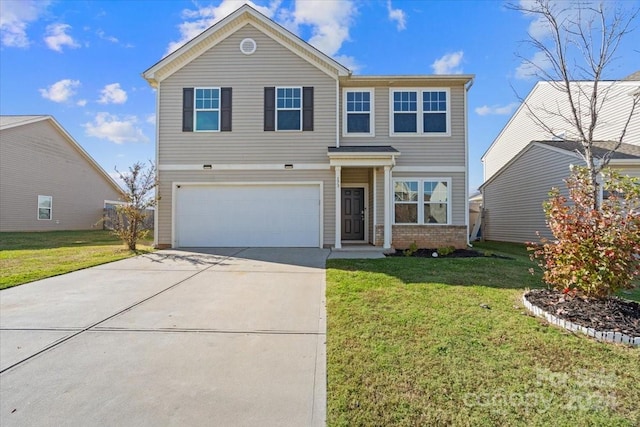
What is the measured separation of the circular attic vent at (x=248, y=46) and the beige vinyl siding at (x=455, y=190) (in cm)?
655

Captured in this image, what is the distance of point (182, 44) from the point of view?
446 inches

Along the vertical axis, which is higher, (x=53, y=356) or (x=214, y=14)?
(x=214, y=14)

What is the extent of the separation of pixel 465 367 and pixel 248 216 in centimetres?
942

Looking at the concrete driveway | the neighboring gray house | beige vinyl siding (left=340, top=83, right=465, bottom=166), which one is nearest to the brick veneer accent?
the neighboring gray house

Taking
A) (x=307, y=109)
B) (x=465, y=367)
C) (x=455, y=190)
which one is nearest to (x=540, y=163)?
(x=455, y=190)

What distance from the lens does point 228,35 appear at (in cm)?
1157

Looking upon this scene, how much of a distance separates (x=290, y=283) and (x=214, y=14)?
405 inches

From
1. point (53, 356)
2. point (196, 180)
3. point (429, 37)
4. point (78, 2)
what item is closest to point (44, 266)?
point (196, 180)

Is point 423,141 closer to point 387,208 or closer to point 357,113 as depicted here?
point 357,113

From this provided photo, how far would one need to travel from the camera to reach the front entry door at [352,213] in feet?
41.6

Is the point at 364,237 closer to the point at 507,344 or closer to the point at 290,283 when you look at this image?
the point at 290,283

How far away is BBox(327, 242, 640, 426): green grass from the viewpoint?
8.41ft

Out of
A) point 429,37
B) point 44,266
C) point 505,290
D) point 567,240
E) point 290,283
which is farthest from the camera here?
point 429,37

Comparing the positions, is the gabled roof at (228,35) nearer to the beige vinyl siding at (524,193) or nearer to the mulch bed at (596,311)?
the beige vinyl siding at (524,193)
